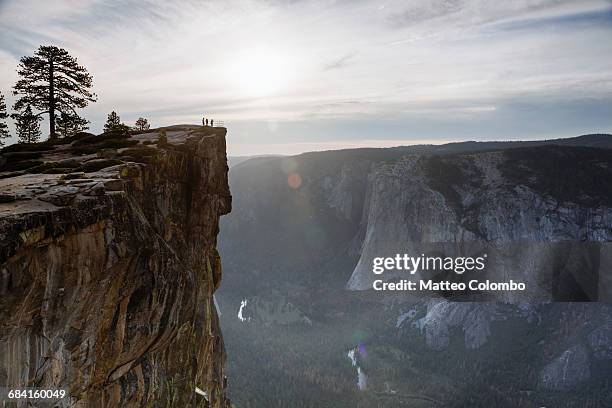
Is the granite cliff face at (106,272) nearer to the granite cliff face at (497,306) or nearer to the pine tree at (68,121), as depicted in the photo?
the pine tree at (68,121)

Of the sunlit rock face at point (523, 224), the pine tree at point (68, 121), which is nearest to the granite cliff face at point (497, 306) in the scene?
the sunlit rock face at point (523, 224)

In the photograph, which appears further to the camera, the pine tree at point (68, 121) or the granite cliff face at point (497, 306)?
the granite cliff face at point (497, 306)

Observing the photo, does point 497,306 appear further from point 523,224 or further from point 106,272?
point 106,272

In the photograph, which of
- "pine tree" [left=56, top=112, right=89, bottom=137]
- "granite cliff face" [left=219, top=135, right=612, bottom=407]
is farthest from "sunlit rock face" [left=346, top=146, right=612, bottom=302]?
"pine tree" [left=56, top=112, right=89, bottom=137]

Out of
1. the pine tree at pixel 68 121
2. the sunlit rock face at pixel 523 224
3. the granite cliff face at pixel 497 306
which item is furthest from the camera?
the sunlit rock face at pixel 523 224

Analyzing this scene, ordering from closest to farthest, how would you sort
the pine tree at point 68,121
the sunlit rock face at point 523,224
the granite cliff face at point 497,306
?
1. the pine tree at point 68,121
2. the granite cliff face at point 497,306
3. the sunlit rock face at point 523,224

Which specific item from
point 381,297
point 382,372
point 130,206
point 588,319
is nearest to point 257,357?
point 382,372

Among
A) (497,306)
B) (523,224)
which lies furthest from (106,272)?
(523,224)

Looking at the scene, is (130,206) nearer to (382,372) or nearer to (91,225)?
(91,225)
